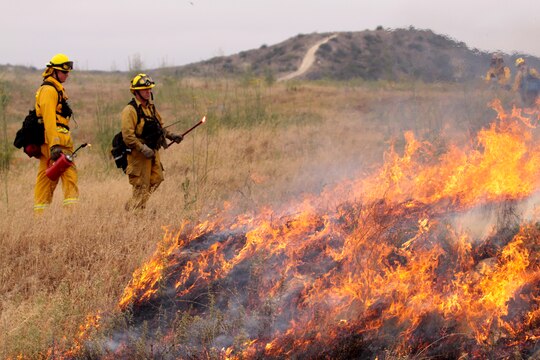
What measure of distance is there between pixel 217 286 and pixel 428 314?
1506 millimetres

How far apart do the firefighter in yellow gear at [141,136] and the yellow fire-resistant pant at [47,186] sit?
556 mm

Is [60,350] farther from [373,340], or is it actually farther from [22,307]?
[373,340]

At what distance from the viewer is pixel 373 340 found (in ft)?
11.0

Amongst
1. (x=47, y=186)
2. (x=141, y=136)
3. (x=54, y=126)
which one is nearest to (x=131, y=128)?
(x=141, y=136)

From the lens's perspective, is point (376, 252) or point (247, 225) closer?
point (376, 252)

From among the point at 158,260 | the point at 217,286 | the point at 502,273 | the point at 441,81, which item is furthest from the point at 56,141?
the point at 441,81

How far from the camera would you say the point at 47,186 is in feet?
19.1

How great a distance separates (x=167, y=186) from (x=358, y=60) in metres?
39.1

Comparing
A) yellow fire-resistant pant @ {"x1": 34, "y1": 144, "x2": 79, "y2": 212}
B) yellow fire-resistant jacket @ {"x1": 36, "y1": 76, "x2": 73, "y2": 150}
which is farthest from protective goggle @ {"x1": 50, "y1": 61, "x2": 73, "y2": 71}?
yellow fire-resistant pant @ {"x1": 34, "y1": 144, "x2": 79, "y2": 212}

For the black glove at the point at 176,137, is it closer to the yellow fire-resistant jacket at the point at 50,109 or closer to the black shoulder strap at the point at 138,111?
the black shoulder strap at the point at 138,111

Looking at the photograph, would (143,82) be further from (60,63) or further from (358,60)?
(358,60)

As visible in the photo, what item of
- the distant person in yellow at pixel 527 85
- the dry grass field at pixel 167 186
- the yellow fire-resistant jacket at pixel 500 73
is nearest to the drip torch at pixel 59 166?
the dry grass field at pixel 167 186

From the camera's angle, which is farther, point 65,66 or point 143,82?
point 143,82

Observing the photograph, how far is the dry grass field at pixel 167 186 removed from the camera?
13.3 feet
